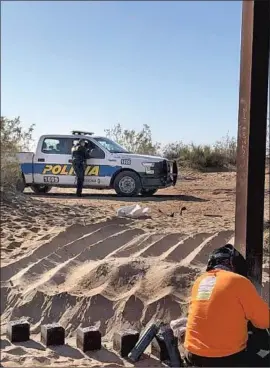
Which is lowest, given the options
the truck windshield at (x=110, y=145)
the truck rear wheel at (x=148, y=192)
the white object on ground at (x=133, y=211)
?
the white object on ground at (x=133, y=211)

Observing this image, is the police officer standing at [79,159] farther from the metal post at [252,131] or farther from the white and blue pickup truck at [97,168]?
the metal post at [252,131]

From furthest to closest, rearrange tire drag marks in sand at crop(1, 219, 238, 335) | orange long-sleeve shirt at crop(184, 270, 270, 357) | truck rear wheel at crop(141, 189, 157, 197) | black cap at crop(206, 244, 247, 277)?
truck rear wheel at crop(141, 189, 157, 197)
tire drag marks in sand at crop(1, 219, 238, 335)
black cap at crop(206, 244, 247, 277)
orange long-sleeve shirt at crop(184, 270, 270, 357)

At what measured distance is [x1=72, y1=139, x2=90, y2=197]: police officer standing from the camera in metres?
4.45

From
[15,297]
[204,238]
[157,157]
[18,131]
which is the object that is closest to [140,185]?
[157,157]

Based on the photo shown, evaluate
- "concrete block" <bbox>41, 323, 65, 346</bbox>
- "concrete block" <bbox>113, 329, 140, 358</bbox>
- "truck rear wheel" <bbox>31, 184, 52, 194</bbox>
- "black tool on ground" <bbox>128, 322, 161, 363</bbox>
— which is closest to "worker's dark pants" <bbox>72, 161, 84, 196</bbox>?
"truck rear wheel" <bbox>31, 184, 52, 194</bbox>

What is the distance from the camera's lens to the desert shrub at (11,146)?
4473 millimetres

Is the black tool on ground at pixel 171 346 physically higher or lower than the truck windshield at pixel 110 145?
lower

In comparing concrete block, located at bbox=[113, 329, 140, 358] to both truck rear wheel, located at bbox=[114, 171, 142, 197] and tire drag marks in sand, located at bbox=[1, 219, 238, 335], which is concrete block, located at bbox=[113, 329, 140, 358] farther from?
truck rear wheel, located at bbox=[114, 171, 142, 197]

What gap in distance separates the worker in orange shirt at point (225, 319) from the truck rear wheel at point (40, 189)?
1989mm

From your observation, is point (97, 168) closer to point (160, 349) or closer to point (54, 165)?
point (54, 165)

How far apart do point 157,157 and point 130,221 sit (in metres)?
0.64

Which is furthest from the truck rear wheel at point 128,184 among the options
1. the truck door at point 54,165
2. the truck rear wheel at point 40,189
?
the truck rear wheel at point 40,189

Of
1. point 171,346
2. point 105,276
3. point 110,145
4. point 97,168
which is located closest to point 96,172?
point 97,168

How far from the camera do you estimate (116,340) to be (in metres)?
3.90
